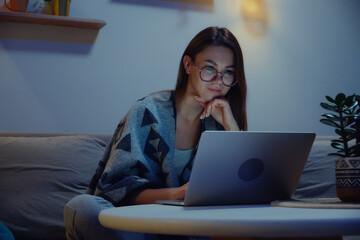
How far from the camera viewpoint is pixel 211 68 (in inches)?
61.9

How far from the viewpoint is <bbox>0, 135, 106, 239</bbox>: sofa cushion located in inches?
68.5

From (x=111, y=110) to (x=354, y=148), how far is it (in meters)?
1.62

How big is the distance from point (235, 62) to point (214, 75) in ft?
0.34

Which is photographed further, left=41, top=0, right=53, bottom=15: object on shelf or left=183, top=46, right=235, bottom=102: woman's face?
left=41, top=0, right=53, bottom=15: object on shelf

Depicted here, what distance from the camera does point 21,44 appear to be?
2.35 meters

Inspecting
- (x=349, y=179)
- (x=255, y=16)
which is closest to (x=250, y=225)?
(x=349, y=179)

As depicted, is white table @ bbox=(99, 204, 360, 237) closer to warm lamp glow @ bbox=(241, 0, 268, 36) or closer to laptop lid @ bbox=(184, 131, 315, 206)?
laptop lid @ bbox=(184, 131, 315, 206)

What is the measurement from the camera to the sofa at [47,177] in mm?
1742

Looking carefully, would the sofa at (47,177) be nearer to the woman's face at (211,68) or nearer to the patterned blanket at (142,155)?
the patterned blanket at (142,155)

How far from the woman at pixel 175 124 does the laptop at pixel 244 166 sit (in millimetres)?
256

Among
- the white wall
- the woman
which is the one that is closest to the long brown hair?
the woman

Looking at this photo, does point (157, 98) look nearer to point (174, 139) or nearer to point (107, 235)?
point (174, 139)

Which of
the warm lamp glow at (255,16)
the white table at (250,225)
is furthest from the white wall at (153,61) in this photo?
the white table at (250,225)

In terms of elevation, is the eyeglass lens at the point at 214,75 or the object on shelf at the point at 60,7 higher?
the object on shelf at the point at 60,7
